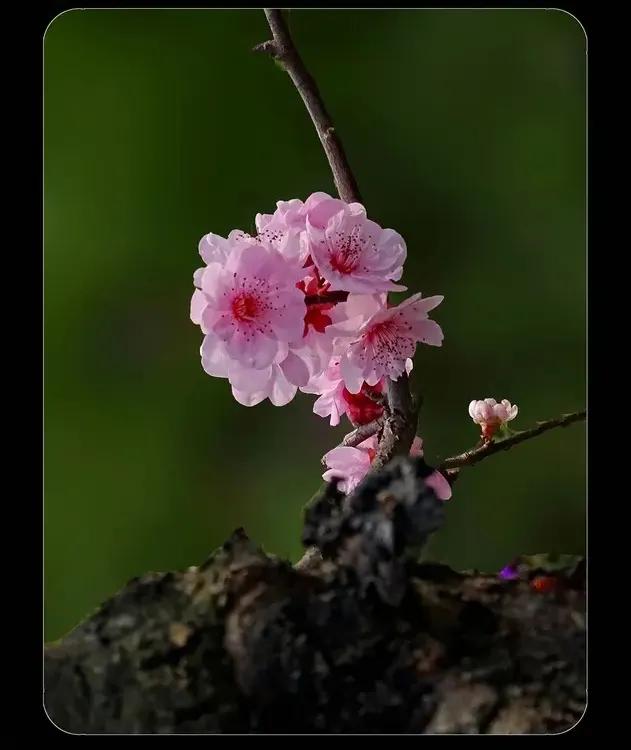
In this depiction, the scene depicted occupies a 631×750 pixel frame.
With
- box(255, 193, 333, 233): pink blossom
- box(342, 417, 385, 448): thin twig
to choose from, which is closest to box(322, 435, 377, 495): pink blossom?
box(342, 417, 385, 448): thin twig

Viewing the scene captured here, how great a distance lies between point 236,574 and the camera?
41.2 inches

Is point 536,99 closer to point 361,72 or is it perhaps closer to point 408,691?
point 361,72

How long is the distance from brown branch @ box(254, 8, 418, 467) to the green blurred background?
0.01m

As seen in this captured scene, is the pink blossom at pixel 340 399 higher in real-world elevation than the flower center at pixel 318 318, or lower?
lower

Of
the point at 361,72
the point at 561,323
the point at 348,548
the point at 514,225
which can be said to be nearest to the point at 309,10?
the point at 361,72

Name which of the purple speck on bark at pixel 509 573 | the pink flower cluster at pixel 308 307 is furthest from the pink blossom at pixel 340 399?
the purple speck on bark at pixel 509 573

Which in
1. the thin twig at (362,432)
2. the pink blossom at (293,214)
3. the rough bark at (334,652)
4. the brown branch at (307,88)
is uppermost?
the brown branch at (307,88)

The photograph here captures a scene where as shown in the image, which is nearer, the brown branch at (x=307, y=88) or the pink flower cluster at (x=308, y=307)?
the pink flower cluster at (x=308, y=307)

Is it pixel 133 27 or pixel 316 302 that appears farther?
pixel 133 27

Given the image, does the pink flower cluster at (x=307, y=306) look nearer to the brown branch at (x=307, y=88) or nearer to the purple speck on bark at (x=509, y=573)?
the brown branch at (x=307, y=88)

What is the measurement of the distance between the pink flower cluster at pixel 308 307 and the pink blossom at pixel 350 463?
0.05m

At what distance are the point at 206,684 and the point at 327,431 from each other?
274 mm

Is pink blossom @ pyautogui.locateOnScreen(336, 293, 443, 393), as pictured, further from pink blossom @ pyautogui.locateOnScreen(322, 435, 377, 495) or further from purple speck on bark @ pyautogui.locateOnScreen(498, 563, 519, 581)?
purple speck on bark @ pyautogui.locateOnScreen(498, 563, 519, 581)

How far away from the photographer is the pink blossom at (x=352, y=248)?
96 centimetres
